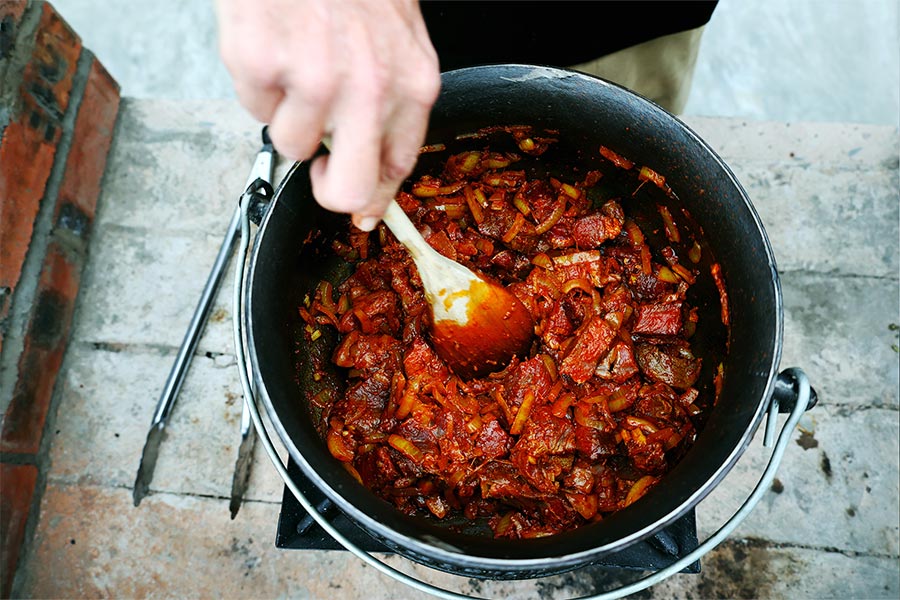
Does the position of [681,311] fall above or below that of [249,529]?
above

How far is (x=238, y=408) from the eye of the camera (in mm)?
2707

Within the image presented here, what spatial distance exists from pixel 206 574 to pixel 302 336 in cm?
124

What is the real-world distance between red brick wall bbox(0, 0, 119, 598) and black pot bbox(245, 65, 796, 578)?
1412mm

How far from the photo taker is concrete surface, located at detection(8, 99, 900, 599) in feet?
8.14

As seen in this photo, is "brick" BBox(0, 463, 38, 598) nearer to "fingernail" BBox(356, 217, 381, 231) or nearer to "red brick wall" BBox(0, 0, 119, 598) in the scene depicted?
"red brick wall" BBox(0, 0, 119, 598)

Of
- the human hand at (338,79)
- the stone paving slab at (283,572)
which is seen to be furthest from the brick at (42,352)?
the human hand at (338,79)

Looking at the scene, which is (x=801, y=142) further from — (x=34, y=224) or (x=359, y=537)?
(x=34, y=224)

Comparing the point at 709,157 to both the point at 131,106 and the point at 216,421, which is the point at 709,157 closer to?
the point at 216,421

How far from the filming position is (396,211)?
64.2 inches

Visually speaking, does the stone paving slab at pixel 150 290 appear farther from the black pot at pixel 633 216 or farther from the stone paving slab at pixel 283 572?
the black pot at pixel 633 216

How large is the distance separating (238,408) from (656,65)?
2397 millimetres

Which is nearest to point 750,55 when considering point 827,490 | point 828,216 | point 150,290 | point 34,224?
point 828,216

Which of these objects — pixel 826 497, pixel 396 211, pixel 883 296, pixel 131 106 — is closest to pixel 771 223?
pixel 883 296

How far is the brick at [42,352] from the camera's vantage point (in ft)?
8.21
